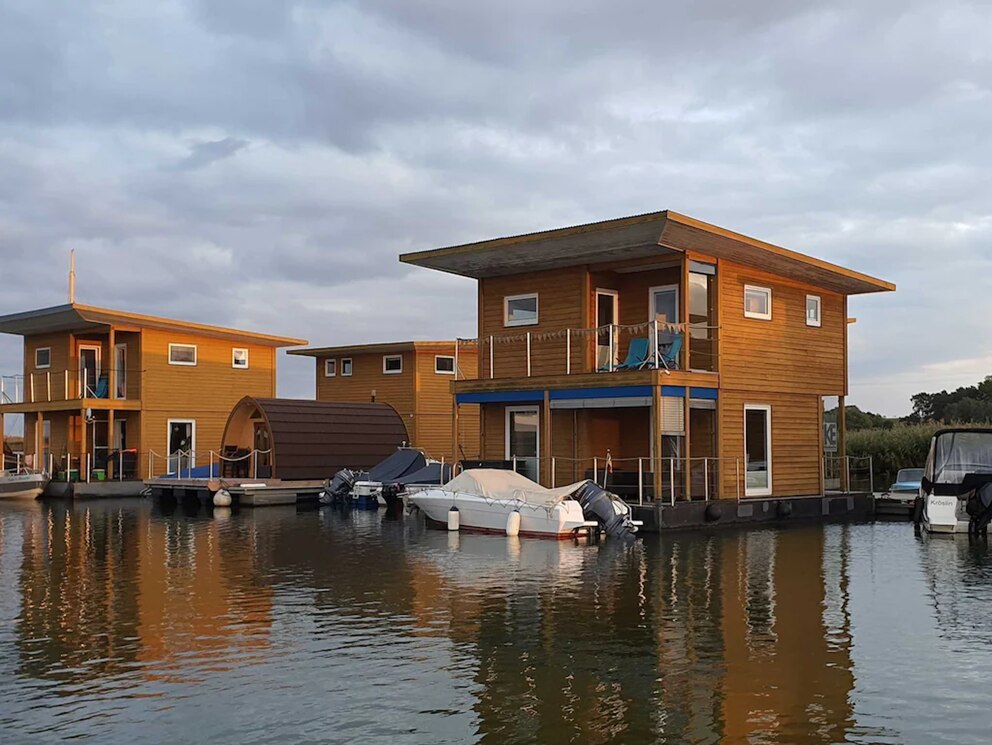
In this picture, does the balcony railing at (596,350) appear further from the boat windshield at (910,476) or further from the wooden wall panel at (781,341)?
the boat windshield at (910,476)

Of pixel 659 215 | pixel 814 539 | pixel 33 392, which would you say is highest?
pixel 659 215

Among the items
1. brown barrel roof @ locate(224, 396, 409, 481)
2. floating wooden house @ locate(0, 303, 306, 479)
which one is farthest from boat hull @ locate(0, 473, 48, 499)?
brown barrel roof @ locate(224, 396, 409, 481)

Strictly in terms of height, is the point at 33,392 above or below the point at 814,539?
above

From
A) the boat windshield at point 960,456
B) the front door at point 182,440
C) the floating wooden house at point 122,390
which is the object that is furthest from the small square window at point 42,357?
the boat windshield at point 960,456

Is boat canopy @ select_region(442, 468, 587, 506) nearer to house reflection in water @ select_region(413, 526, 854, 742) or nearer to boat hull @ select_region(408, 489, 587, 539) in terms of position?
boat hull @ select_region(408, 489, 587, 539)

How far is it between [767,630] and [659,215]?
35.1ft

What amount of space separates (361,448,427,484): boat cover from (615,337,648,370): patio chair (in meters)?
9.32

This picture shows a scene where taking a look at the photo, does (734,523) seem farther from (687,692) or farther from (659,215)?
(687,692)

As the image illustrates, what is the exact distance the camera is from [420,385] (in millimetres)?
42688

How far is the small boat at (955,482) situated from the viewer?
21.7m

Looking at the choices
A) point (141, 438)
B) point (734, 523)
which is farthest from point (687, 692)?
point (141, 438)

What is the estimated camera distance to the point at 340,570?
1655 centimetres

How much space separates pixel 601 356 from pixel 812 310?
6343mm

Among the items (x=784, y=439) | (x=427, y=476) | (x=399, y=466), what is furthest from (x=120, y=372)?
(x=784, y=439)
